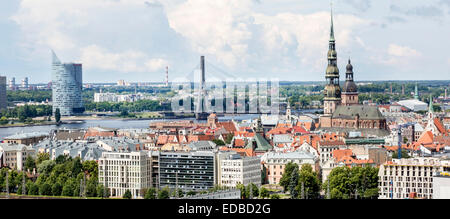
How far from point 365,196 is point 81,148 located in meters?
8.64

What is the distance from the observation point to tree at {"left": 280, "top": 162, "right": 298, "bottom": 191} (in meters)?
15.2

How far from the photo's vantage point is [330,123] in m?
26.0

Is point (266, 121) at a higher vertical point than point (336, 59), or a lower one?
lower

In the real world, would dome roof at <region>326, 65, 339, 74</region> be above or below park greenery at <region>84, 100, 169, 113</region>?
above

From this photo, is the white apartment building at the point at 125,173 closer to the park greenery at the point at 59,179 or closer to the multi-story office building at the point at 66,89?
the park greenery at the point at 59,179

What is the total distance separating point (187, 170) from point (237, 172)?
1.04m

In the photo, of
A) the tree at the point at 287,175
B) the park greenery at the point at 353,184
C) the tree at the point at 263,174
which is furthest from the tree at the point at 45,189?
the park greenery at the point at 353,184

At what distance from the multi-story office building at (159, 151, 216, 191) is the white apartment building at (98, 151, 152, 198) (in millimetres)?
334

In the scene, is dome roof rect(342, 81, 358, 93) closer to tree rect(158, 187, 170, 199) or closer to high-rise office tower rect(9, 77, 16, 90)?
tree rect(158, 187, 170, 199)


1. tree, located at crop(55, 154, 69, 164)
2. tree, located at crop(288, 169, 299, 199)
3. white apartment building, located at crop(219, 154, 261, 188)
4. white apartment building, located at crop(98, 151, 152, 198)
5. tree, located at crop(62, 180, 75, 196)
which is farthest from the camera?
tree, located at crop(55, 154, 69, 164)

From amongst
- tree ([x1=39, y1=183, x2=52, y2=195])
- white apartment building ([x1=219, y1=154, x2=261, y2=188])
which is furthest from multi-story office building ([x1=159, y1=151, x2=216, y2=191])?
tree ([x1=39, y1=183, x2=52, y2=195])

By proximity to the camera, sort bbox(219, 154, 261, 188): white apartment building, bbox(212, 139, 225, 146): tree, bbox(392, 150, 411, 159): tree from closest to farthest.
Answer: bbox(219, 154, 261, 188): white apartment building → bbox(392, 150, 411, 159): tree → bbox(212, 139, 225, 146): tree
